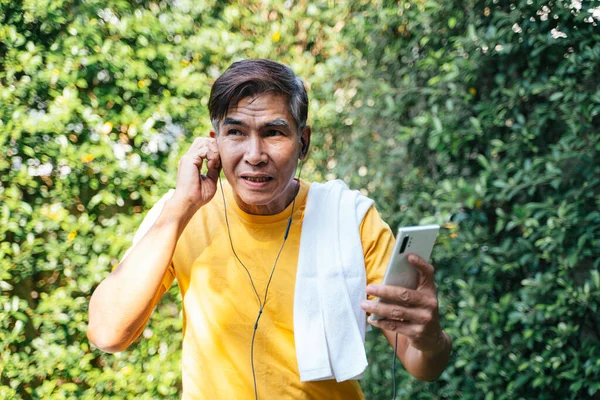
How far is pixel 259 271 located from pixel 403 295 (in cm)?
50

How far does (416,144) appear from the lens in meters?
3.85

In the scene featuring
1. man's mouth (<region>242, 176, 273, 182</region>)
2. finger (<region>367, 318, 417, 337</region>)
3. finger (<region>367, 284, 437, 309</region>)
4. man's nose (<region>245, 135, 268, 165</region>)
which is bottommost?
finger (<region>367, 318, 417, 337</region>)

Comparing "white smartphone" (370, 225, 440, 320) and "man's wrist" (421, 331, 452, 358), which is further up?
"white smartphone" (370, 225, 440, 320)

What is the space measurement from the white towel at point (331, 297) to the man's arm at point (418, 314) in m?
0.20

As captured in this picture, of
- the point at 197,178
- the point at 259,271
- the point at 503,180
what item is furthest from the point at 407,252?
the point at 503,180

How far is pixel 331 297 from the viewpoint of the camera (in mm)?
1932

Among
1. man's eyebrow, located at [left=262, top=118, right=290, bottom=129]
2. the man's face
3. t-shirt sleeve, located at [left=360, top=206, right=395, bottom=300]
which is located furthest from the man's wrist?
man's eyebrow, located at [left=262, top=118, right=290, bottom=129]

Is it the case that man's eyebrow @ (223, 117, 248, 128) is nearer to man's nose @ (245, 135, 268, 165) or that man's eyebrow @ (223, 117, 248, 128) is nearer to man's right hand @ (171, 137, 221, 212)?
man's nose @ (245, 135, 268, 165)

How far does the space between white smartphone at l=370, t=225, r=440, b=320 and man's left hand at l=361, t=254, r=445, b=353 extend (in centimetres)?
2

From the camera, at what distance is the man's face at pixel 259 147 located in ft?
6.41

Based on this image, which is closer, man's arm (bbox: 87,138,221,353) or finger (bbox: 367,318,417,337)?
finger (bbox: 367,318,417,337)

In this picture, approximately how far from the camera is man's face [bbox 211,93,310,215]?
6.41 ft

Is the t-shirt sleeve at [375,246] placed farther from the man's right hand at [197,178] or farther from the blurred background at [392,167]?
the blurred background at [392,167]

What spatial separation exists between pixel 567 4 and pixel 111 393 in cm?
322
